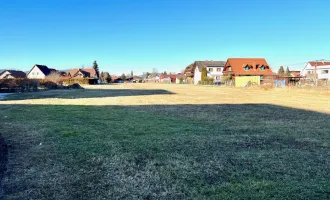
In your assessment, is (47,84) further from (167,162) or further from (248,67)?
(248,67)

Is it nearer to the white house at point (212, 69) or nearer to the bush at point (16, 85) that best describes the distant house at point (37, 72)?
the white house at point (212, 69)

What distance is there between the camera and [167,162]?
4262 mm

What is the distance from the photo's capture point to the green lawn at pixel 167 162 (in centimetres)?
316

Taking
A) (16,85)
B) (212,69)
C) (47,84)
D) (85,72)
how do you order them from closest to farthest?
(16,85) < (47,84) < (212,69) < (85,72)

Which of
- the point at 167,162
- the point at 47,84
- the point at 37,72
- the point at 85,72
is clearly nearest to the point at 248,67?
the point at 47,84

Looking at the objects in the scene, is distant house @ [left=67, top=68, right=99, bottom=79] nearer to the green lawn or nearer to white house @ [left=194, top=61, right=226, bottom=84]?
white house @ [left=194, top=61, right=226, bottom=84]

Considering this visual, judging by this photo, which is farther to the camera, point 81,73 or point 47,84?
point 81,73

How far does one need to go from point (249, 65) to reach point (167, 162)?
2062 inches

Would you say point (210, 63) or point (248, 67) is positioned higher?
point (210, 63)

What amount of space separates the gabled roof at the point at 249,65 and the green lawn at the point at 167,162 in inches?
1829

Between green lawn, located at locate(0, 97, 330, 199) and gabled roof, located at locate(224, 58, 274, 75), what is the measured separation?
4646cm

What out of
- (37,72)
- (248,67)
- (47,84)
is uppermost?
(37,72)

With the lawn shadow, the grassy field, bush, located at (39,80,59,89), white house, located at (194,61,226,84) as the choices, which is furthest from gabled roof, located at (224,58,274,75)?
the grassy field

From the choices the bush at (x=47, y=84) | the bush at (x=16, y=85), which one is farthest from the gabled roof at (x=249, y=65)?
the bush at (x=16, y=85)
